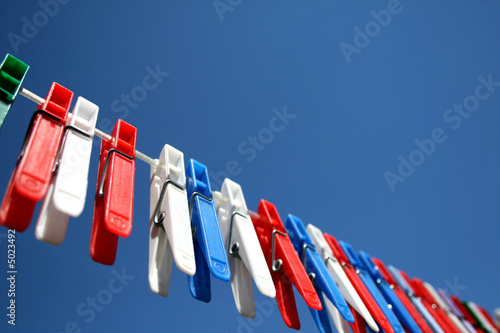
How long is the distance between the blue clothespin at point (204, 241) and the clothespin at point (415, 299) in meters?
1.56

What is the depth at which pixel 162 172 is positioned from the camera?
4.96 ft

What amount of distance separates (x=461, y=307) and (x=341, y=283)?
174 cm

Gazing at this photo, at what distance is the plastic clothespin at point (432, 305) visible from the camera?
246 cm

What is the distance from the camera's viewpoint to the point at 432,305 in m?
2.62

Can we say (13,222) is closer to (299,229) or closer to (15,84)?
(15,84)

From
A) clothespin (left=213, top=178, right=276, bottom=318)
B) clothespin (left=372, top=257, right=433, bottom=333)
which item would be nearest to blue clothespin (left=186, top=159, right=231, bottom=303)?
clothespin (left=213, top=178, right=276, bottom=318)

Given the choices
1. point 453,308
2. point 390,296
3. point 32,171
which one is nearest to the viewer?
point 32,171

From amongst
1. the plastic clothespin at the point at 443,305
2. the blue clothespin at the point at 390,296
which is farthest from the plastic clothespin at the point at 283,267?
the plastic clothespin at the point at 443,305

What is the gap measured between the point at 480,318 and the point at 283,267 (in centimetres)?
223

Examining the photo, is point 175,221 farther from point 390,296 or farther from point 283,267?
point 390,296

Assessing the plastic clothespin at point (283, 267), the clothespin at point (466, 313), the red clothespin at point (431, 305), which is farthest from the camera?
the clothespin at point (466, 313)

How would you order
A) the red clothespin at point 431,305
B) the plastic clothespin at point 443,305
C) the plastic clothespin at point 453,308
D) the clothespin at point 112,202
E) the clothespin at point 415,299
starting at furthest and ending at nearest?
1. the plastic clothespin at point 453,308
2. the plastic clothespin at point 443,305
3. the red clothespin at point 431,305
4. the clothespin at point 415,299
5. the clothespin at point 112,202

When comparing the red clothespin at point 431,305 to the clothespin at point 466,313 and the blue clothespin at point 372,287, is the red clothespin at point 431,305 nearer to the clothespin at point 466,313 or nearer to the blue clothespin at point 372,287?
the clothespin at point 466,313

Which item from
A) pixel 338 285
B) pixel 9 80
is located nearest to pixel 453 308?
pixel 338 285
